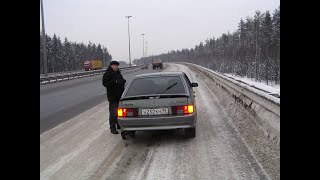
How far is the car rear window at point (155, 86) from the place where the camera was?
741 cm

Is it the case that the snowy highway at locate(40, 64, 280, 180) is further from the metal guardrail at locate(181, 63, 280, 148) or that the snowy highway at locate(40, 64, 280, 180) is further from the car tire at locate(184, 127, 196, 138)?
the metal guardrail at locate(181, 63, 280, 148)

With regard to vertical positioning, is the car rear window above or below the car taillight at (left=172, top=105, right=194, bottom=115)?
above

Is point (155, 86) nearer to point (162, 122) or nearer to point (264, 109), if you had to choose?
point (162, 122)

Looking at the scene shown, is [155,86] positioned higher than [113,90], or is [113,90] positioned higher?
[155,86]

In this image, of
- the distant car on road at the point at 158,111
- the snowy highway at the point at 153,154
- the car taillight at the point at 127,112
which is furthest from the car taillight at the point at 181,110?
the car taillight at the point at 127,112

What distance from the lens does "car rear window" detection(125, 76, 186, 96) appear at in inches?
292

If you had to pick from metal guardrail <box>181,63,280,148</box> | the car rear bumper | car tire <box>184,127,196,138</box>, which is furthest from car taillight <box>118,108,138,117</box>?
metal guardrail <box>181,63,280,148</box>

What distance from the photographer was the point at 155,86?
765 centimetres

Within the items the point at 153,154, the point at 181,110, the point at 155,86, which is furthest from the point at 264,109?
the point at 153,154
